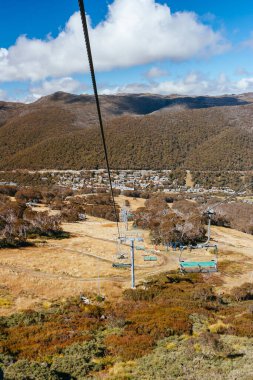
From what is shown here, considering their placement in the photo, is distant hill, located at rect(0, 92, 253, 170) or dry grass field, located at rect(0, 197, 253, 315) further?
distant hill, located at rect(0, 92, 253, 170)

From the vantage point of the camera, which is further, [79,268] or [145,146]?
[145,146]

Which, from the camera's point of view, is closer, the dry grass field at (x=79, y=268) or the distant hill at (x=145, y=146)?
the dry grass field at (x=79, y=268)

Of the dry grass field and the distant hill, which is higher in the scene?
the distant hill

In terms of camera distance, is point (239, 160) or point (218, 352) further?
point (239, 160)

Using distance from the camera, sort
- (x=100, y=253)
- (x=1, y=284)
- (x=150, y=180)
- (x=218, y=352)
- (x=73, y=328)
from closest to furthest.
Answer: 1. (x=218, y=352)
2. (x=73, y=328)
3. (x=1, y=284)
4. (x=100, y=253)
5. (x=150, y=180)

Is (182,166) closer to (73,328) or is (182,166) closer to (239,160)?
(239,160)

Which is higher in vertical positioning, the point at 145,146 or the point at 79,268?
the point at 145,146

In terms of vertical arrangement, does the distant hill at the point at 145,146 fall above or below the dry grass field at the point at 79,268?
above

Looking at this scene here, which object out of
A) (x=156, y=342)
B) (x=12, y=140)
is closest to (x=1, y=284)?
(x=156, y=342)
